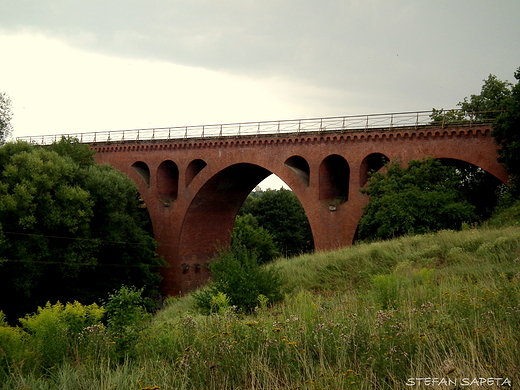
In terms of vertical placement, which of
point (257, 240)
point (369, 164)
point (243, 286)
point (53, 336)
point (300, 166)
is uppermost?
point (300, 166)

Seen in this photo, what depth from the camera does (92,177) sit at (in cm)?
2350

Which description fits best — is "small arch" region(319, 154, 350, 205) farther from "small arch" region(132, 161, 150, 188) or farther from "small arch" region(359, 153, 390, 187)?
"small arch" region(132, 161, 150, 188)

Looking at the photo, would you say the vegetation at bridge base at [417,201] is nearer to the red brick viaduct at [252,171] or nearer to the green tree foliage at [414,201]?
the green tree foliage at [414,201]

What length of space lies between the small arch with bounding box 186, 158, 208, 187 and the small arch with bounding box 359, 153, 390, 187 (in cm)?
1087

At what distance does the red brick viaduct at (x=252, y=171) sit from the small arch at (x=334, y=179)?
0.17 ft

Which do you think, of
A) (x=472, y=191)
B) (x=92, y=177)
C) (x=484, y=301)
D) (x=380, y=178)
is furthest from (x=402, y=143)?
(x=484, y=301)

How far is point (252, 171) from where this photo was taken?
2995 centimetres

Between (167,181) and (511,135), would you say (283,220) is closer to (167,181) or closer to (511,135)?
(167,181)

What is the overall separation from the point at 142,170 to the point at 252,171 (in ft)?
26.5

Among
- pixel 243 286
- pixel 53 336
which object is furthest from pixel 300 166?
pixel 53 336

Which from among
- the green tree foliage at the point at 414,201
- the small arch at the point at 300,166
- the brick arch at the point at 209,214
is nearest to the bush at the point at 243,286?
the green tree foliage at the point at 414,201

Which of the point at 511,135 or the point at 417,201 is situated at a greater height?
the point at 511,135

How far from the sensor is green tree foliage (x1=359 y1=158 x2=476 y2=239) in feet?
59.8

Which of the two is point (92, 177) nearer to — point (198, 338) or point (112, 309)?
point (112, 309)
